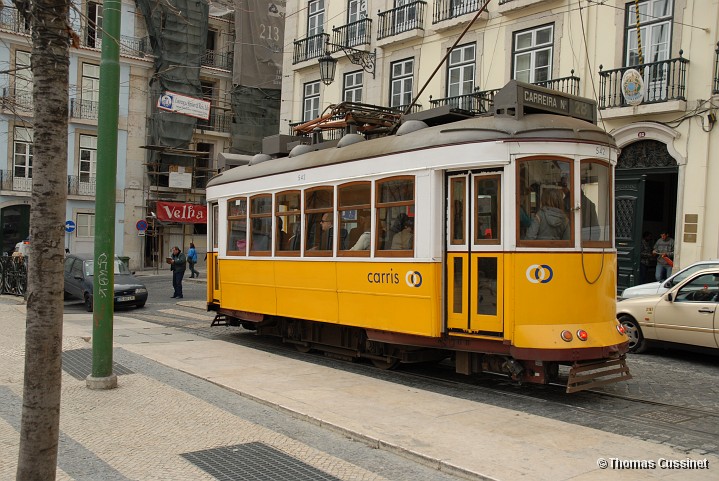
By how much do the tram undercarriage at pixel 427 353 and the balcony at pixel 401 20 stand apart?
43.7 ft

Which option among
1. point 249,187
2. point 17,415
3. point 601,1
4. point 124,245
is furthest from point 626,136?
point 124,245

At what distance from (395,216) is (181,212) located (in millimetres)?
32641

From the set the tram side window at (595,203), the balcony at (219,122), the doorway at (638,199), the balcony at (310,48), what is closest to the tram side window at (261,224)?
the tram side window at (595,203)

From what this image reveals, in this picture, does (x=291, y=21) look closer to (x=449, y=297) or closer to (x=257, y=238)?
(x=257, y=238)

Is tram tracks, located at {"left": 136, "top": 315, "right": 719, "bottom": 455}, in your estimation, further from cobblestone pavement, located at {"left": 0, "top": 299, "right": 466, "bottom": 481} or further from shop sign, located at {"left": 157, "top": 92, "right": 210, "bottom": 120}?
shop sign, located at {"left": 157, "top": 92, "right": 210, "bottom": 120}

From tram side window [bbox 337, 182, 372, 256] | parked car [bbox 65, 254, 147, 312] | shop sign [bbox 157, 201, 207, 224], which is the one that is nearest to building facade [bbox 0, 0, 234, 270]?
shop sign [bbox 157, 201, 207, 224]

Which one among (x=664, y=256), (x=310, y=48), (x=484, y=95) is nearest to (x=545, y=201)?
(x=664, y=256)

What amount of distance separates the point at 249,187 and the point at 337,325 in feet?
10.5

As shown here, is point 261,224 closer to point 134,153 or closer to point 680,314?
point 680,314

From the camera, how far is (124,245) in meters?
38.0

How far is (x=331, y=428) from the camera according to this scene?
6566 mm

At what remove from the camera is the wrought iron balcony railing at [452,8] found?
20.5m

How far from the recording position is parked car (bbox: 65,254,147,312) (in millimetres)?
19281

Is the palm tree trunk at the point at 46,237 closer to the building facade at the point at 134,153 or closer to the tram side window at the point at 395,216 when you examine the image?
the tram side window at the point at 395,216
